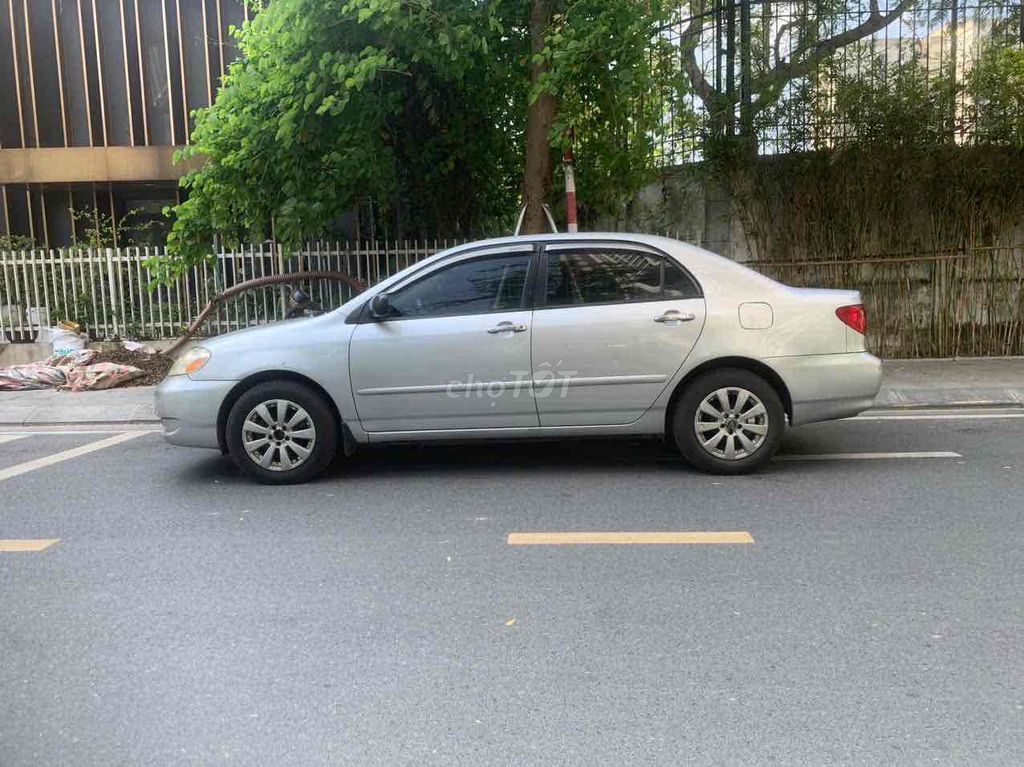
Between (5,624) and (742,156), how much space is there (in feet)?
30.8

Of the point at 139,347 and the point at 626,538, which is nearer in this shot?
the point at 626,538

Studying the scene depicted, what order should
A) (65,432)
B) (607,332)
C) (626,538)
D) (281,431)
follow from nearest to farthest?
(626,538)
(607,332)
(281,431)
(65,432)

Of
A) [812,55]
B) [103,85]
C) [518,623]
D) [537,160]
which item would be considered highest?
[103,85]

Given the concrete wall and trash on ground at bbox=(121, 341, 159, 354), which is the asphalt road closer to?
the concrete wall

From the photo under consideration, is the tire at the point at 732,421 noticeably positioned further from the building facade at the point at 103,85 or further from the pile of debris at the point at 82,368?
the building facade at the point at 103,85

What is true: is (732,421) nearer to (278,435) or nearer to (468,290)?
(468,290)

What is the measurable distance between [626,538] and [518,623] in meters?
1.23

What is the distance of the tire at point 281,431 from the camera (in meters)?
6.14

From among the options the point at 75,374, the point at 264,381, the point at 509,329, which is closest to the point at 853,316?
the point at 509,329

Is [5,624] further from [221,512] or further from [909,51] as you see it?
[909,51]

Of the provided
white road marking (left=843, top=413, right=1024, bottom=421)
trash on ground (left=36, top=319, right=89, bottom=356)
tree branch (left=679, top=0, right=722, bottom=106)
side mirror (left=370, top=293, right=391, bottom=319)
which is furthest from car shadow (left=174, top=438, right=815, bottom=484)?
tree branch (left=679, top=0, right=722, bottom=106)

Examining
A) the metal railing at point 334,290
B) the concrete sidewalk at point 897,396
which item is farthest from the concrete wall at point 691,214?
the concrete sidewalk at point 897,396

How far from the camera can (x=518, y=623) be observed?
3.81m

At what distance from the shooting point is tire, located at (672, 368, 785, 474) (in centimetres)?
607
